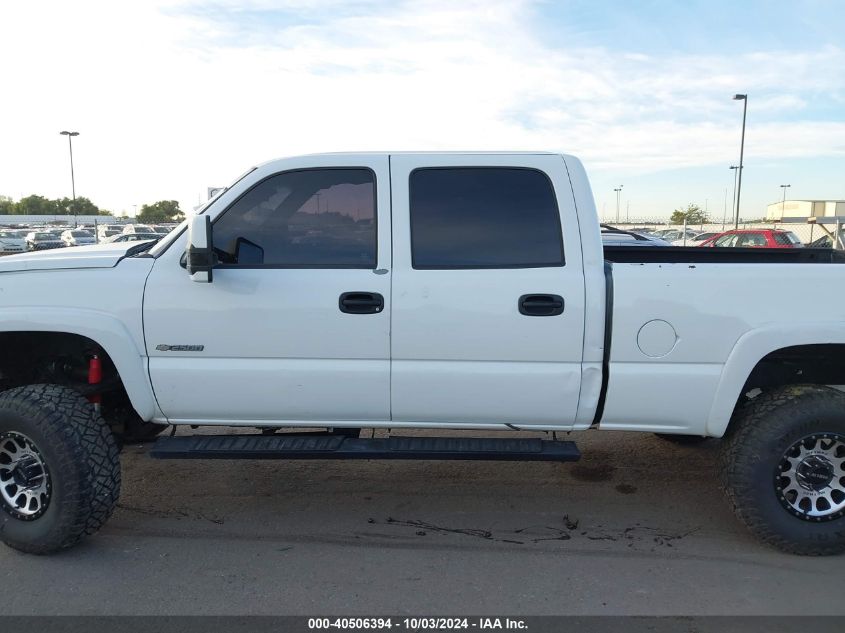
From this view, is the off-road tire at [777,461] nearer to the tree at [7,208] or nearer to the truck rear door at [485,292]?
the truck rear door at [485,292]

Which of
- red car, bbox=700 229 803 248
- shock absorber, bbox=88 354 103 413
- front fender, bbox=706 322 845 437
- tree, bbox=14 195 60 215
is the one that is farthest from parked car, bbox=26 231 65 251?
tree, bbox=14 195 60 215

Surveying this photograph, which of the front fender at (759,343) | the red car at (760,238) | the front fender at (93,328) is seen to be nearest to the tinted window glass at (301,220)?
the front fender at (93,328)

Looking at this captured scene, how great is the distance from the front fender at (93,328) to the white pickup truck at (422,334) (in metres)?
0.01

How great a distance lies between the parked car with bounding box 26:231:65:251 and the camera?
34438 millimetres

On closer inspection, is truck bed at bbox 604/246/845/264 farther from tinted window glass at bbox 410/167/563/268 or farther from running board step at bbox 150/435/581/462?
running board step at bbox 150/435/581/462

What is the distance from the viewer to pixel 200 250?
329 cm

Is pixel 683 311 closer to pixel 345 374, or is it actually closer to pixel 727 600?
pixel 727 600

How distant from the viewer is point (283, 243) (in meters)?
3.61

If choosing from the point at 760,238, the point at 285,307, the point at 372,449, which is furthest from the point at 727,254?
the point at 760,238

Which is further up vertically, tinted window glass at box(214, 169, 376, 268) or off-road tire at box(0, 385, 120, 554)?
tinted window glass at box(214, 169, 376, 268)

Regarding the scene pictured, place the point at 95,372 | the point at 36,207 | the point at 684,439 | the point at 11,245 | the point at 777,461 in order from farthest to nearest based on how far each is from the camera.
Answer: the point at 36,207 < the point at 11,245 < the point at 684,439 < the point at 95,372 < the point at 777,461

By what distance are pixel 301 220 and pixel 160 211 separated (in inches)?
3225

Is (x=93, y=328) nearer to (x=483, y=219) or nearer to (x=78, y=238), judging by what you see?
(x=483, y=219)

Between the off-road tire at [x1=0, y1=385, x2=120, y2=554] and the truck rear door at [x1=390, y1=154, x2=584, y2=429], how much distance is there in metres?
1.60
